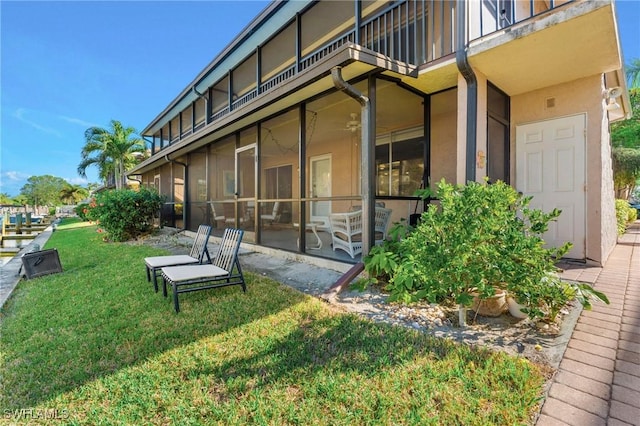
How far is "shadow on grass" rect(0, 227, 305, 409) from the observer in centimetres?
235

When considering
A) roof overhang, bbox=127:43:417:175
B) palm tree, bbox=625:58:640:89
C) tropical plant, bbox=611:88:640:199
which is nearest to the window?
roof overhang, bbox=127:43:417:175

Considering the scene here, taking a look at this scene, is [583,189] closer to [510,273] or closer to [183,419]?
[510,273]

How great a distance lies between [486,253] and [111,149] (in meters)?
25.5

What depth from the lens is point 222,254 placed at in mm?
4434

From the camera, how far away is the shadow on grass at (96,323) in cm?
235

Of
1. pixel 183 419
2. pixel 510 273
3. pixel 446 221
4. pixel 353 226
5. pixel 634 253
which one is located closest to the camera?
pixel 183 419

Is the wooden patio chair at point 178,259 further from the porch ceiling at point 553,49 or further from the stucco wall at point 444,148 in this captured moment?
the porch ceiling at point 553,49

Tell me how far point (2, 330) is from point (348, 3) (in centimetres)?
716

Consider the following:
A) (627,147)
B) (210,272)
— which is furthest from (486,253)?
(627,147)

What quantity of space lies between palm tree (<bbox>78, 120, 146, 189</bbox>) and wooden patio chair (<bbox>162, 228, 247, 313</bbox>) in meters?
21.9

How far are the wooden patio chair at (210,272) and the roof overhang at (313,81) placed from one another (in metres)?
2.43

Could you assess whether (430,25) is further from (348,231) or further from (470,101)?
Result: (348,231)

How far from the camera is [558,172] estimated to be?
4.86 metres

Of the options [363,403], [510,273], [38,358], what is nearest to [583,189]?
[510,273]
